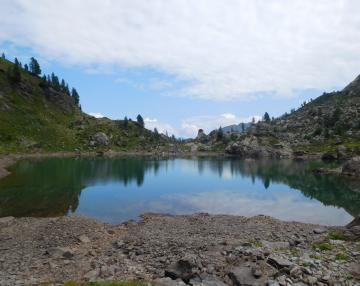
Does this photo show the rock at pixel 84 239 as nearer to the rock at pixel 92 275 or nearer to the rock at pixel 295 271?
the rock at pixel 92 275

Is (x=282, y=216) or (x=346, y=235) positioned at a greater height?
(x=346, y=235)

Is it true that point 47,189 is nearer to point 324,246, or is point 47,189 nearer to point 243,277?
point 243,277

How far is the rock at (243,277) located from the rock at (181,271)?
3509 mm

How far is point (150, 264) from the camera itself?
32688 millimetres

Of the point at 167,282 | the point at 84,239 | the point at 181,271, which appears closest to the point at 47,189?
the point at 84,239

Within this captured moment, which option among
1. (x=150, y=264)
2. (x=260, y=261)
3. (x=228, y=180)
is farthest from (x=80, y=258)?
(x=228, y=180)

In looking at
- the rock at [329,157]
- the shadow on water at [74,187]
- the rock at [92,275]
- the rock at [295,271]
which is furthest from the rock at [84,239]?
the rock at [329,157]

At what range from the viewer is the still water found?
68.4 m

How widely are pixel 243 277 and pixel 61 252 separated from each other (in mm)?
19956

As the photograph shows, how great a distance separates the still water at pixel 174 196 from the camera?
68375mm

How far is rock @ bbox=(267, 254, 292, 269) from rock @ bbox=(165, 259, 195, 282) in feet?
21.3

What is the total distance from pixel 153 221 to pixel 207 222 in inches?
355

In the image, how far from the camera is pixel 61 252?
1388 inches

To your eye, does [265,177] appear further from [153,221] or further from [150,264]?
[150,264]
